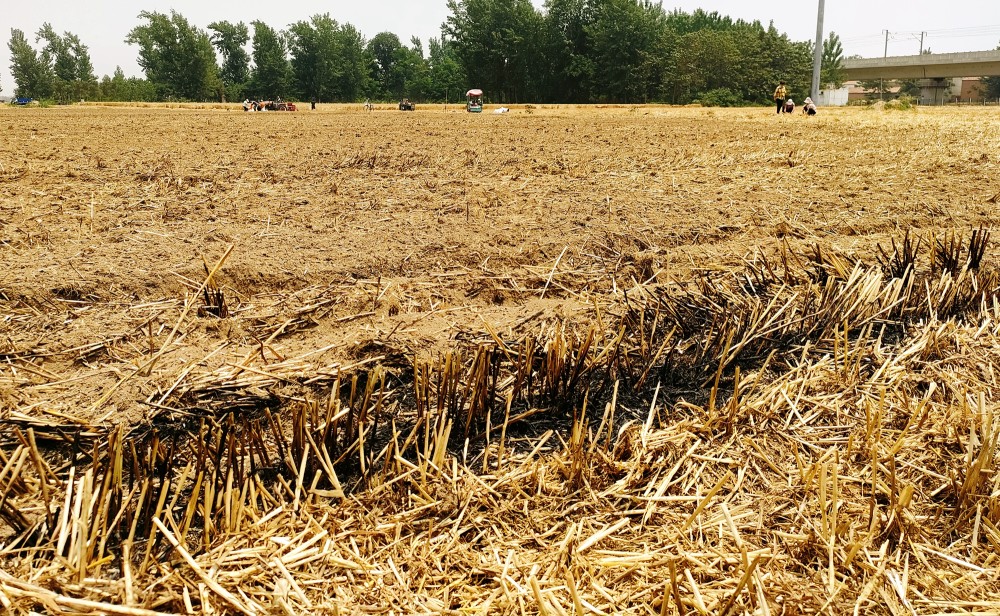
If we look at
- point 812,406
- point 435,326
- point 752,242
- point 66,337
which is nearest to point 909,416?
point 812,406

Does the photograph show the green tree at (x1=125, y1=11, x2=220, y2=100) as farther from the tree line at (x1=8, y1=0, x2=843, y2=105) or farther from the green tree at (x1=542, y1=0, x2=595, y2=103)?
the green tree at (x1=542, y1=0, x2=595, y2=103)

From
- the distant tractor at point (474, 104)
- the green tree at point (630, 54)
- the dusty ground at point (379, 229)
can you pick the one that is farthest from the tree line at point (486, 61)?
the dusty ground at point (379, 229)

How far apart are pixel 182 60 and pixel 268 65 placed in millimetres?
9983

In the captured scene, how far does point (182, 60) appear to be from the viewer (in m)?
87.2

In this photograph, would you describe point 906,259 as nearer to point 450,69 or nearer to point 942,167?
point 942,167

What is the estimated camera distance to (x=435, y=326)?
3613 mm

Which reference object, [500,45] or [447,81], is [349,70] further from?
[500,45]

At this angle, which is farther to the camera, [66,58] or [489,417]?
[66,58]

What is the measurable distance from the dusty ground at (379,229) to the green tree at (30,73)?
9411cm

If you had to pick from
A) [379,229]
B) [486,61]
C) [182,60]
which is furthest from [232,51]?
[379,229]

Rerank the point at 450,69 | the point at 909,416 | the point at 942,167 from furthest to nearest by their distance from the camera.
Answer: the point at 450,69
the point at 942,167
the point at 909,416

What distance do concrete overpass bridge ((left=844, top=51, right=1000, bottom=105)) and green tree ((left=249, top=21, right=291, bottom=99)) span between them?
6497 cm

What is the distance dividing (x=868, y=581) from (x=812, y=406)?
1105 mm

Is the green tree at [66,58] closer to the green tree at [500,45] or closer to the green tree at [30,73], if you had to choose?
the green tree at [30,73]
